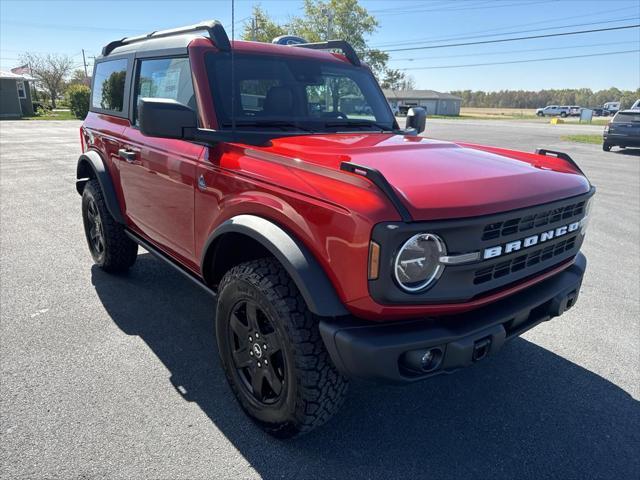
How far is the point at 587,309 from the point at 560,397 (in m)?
1.49

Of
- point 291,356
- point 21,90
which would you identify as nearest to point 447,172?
point 291,356

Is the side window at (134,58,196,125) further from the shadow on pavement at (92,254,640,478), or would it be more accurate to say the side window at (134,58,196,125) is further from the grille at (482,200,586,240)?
the grille at (482,200,586,240)

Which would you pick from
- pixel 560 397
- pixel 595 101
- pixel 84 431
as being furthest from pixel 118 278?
pixel 595 101

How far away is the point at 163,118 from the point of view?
8.09 ft

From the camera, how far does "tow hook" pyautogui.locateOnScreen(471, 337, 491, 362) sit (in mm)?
2012

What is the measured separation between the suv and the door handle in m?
0.03

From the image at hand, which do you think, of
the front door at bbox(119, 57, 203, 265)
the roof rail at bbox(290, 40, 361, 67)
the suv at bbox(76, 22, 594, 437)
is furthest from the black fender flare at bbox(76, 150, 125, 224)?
the roof rail at bbox(290, 40, 361, 67)

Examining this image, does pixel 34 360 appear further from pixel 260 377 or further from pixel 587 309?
pixel 587 309

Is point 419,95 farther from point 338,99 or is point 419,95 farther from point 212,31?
point 212,31

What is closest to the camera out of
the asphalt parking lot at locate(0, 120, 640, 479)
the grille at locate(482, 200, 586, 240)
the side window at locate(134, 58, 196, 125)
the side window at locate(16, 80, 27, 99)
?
the grille at locate(482, 200, 586, 240)

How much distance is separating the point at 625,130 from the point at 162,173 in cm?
1872

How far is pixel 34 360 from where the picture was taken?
3.06 metres

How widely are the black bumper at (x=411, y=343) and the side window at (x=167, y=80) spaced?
1.75 meters

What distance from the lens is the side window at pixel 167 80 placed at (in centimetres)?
301
